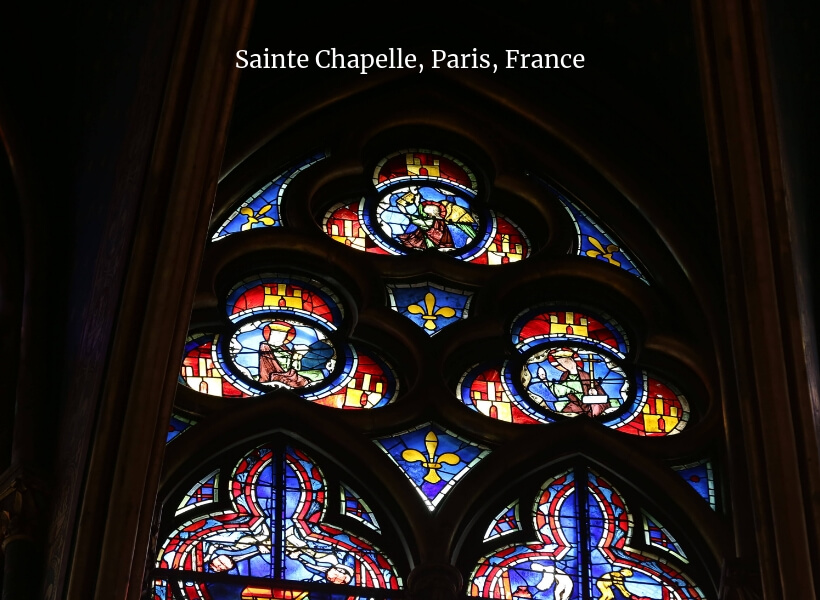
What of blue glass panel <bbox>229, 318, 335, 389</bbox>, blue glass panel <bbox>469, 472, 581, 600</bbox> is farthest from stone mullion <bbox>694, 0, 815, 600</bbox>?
blue glass panel <bbox>229, 318, 335, 389</bbox>

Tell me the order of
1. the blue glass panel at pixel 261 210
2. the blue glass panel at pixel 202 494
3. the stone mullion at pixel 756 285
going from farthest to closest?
the blue glass panel at pixel 261 210 < the blue glass panel at pixel 202 494 < the stone mullion at pixel 756 285

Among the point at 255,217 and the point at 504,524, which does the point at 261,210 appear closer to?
the point at 255,217

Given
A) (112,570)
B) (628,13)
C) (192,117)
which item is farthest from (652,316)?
(112,570)

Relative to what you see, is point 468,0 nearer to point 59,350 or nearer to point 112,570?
point 59,350

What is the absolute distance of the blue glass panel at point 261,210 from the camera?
10.7 m

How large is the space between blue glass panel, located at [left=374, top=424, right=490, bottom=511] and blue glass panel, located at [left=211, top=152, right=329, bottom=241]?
1536 mm

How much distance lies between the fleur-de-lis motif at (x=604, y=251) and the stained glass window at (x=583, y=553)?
154 centimetres

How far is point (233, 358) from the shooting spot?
1008 centimetres

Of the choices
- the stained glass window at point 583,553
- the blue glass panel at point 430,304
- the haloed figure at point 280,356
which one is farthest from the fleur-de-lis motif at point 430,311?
the stained glass window at point 583,553

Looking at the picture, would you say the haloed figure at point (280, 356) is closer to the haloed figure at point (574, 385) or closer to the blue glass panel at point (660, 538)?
the haloed figure at point (574, 385)

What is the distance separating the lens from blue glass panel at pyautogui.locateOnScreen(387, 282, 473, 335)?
10.5 metres

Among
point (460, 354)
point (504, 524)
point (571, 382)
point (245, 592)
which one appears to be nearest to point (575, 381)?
point (571, 382)

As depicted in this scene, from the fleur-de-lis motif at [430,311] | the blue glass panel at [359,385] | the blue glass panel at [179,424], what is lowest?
the blue glass panel at [179,424]

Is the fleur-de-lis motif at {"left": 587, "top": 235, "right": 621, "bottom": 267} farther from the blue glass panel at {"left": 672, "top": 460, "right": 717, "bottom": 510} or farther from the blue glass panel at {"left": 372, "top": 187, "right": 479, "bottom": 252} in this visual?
the blue glass panel at {"left": 672, "top": 460, "right": 717, "bottom": 510}
